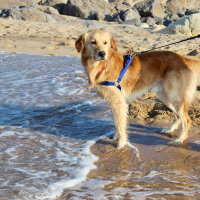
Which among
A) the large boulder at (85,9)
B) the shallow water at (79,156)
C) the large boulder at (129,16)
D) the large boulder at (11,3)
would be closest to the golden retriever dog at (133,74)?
the shallow water at (79,156)

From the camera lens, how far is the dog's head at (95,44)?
4.09m

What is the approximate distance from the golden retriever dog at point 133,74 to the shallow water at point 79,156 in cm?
42

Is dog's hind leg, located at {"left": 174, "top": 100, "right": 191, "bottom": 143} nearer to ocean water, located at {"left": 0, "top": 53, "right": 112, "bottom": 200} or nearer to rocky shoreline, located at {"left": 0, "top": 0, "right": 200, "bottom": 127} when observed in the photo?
rocky shoreline, located at {"left": 0, "top": 0, "right": 200, "bottom": 127}

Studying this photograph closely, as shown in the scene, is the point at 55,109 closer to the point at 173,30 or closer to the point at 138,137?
the point at 138,137

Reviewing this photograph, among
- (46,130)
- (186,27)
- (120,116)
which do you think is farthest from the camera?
(186,27)

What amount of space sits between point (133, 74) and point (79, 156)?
1.45m

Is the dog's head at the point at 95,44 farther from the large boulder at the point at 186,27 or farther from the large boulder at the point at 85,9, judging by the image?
the large boulder at the point at 85,9

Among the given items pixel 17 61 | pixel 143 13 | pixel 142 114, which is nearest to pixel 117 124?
pixel 142 114

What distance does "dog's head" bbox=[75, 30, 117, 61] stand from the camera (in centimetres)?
409

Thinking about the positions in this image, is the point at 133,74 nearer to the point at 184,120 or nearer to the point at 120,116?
the point at 120,116

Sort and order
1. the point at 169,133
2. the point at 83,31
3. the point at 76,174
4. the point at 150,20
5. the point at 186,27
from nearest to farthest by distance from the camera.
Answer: the point at 76,174, the point at 169,133, the point at 186,27, the point at 83,31, the point at 150,20

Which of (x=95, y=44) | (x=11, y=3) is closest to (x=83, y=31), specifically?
(x=11, y=3)

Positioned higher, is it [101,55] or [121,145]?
[101,55]

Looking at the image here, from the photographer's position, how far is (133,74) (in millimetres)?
4453
